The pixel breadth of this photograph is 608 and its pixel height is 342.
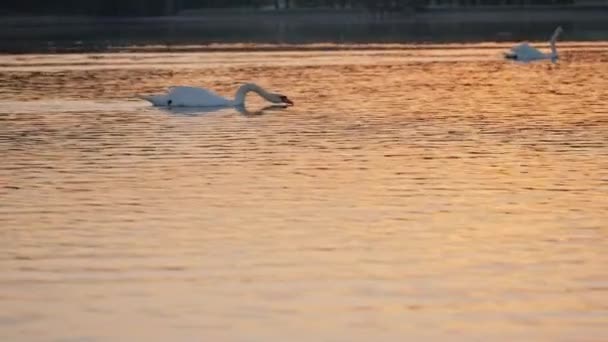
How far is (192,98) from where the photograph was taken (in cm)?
2350

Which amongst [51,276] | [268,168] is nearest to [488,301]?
[51,276]

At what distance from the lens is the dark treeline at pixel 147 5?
79.0 metres

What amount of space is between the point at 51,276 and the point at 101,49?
3648 cm

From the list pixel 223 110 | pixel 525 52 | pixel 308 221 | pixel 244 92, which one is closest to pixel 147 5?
pixel 525 52

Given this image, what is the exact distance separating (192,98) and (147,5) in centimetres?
6160

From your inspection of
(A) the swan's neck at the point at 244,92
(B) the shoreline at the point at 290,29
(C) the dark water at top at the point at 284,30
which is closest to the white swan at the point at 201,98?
(A) the swan's neck at the point at 244,92

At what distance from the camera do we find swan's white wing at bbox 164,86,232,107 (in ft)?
77.1

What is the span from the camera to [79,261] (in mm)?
10586

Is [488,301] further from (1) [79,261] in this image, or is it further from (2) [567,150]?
(2) [567,150]

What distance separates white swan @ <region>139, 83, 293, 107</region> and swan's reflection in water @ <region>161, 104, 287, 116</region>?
0.08 meters

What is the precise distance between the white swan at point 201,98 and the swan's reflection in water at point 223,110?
3.1 inches

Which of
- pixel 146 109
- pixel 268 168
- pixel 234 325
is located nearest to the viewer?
pixel 234 325

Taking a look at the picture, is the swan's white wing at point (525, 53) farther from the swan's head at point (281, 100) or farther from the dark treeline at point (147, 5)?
the dark treeline at point (147, 5)

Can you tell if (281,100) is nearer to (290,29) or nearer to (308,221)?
(308,221)
